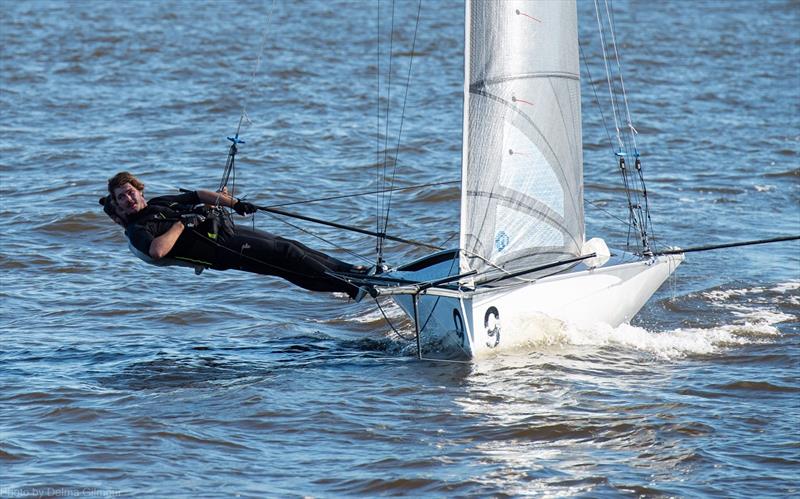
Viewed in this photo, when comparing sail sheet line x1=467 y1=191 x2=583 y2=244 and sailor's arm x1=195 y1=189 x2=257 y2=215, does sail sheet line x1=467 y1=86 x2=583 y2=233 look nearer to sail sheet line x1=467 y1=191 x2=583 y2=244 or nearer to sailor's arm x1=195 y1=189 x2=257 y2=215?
sail sheet line x1=467 y1=191 x2=583 y2=244

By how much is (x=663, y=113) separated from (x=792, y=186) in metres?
4.88

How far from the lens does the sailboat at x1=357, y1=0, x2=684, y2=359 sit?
8.74 m

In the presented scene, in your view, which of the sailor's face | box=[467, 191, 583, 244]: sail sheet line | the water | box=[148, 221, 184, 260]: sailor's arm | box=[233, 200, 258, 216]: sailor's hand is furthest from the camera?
box=[467, 191, 583, 244]: sail sheet line

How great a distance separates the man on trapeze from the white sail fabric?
1.00 meters

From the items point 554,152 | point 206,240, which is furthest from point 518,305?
point 206,240

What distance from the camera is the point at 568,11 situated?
29.9 feet

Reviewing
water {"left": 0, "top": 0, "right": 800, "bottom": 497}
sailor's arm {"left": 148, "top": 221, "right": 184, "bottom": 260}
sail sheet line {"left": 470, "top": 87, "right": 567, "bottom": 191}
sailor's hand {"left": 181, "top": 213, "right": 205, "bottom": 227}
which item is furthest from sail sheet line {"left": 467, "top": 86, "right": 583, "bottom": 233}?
sailor's arm {"left": 148, "top": 221, "right": 184, "bottom": 260}

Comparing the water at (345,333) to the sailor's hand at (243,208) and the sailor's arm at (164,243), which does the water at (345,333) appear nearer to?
the sailor's arm at (164,243)

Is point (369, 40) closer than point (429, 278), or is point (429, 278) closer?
point (429, 278)

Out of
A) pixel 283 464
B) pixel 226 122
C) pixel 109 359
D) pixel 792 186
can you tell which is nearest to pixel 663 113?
pixel 792 186

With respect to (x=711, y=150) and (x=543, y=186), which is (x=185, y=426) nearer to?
(x=543, y=186)

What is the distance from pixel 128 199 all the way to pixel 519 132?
8.85 ft

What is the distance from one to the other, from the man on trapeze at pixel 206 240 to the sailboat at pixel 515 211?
17.4 inches

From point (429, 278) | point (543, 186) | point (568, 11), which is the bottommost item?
point (429, 278)
